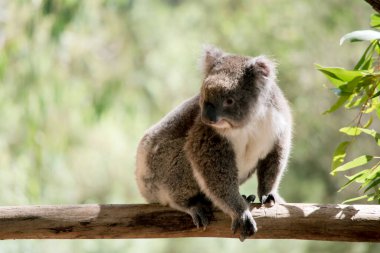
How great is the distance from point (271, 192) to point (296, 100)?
3390 millimetres

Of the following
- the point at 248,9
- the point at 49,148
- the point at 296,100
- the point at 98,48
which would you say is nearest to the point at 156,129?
the point at 49,148

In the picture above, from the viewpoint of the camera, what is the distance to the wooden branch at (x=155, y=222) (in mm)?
2326

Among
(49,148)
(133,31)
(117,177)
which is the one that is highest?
(133,31)

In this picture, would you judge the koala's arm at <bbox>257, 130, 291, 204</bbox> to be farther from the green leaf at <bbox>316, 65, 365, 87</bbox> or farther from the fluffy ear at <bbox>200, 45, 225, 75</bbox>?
the green leaf at <bbox>316, 65, 365, 87</bbox>

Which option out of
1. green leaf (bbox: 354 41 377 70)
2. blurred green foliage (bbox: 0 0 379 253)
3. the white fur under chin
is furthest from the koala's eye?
blurred green foliage (bbox: 0 0 379 253)

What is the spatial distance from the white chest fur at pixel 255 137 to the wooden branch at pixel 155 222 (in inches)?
10.6

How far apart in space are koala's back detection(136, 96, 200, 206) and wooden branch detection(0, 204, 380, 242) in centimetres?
27

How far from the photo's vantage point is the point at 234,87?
2596 millimetres

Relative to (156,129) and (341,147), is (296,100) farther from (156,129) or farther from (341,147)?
(341,147)

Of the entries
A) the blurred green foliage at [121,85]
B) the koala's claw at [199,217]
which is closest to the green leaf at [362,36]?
the koala's claw at [199,217]

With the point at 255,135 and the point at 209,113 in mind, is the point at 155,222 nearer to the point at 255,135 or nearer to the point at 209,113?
the point at 209,113

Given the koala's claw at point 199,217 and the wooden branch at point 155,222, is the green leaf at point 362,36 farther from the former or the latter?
the koala's claw at point 199,217

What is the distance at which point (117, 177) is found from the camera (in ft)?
18.3

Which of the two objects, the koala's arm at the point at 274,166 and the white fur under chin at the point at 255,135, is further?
the koala's arm at the point at 274,166
